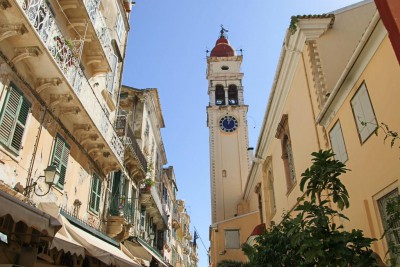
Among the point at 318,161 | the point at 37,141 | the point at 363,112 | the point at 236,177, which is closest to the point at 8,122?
the point at 37,141

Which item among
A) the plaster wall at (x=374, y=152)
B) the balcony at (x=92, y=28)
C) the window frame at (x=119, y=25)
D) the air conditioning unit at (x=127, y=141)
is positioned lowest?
the plaster wall at (x=374, y=152)

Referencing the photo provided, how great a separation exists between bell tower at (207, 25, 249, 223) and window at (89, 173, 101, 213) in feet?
78.8

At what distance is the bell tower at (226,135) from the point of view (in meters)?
35.8

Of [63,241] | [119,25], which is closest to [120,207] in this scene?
[119,25]

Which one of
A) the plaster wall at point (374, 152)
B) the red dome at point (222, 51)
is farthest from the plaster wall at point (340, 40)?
the red dome at point (222, 51)

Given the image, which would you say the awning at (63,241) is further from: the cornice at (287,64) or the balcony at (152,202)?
the balcony at (152,202)

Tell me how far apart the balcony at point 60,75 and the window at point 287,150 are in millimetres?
6702

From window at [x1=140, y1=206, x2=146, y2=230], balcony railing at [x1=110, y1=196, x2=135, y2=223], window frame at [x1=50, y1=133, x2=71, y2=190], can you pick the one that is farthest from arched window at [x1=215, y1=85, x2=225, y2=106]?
window frame at [x1=50, y1=133, x2=71, y2=190]

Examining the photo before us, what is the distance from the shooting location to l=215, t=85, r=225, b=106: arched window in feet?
135

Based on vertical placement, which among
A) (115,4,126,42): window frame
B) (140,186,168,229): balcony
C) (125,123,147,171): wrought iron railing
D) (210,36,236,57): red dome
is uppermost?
(210,36,236,57): red dome

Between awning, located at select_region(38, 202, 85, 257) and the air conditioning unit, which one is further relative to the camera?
the air conditioning unit

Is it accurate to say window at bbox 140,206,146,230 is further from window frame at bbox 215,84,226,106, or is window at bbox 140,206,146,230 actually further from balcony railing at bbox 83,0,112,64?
window frame at bbox 215,84,226,106

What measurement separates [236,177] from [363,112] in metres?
29.2

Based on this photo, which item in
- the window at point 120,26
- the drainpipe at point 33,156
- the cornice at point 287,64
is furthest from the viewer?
the window at point 120,26
